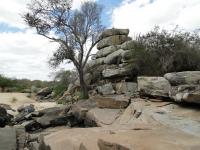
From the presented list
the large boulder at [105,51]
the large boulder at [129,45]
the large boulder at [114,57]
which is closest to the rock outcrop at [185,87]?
the large boulder at [129,45]

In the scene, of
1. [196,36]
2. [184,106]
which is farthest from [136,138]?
[196,36]

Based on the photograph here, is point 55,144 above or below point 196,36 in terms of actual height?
below

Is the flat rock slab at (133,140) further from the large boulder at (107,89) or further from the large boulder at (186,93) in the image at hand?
the large boulder at (107,89)

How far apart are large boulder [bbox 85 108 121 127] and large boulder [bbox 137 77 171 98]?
1.18 m

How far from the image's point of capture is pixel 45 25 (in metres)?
21.4

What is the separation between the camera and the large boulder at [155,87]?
1223cm

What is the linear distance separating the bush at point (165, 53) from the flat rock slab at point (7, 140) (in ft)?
22.5

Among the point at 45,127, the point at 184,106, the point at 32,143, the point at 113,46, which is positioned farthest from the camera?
the point at 113,46

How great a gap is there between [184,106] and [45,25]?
12.4 metres

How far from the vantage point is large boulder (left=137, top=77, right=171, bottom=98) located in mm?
12234

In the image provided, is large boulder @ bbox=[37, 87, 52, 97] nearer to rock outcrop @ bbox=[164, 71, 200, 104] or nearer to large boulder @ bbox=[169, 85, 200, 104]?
rock outcrop @ bbox=[164, 71, 200, 104]

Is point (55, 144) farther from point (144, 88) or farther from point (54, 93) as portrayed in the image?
point (54, 93)

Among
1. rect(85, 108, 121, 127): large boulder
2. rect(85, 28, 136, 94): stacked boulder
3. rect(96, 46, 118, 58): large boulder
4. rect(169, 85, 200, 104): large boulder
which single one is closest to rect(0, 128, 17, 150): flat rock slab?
rect(85, 108, 121, 127): large boulder

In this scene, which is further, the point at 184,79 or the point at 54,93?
the point at 54,93
